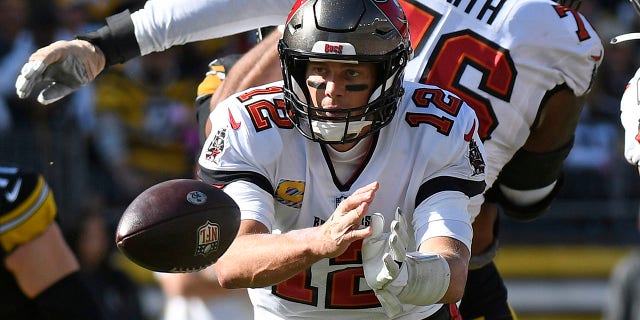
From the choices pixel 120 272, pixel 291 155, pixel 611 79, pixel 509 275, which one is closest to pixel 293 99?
pixel 291 155

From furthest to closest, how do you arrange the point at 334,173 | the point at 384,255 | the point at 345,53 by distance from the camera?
the point at 334,173 < the point at 345,53 < the point at 384,255

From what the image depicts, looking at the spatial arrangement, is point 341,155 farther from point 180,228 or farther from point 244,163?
point 180,228

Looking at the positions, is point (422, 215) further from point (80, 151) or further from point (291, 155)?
point (80, 151)

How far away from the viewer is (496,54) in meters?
4.66

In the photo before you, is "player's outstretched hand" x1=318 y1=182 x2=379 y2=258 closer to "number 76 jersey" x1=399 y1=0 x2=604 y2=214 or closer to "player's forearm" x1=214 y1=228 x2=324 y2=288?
"player's forearm" x1=214 y1=228 x2=324 y2=288

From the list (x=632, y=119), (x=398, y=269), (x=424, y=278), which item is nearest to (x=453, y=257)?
(x=424, y=278)

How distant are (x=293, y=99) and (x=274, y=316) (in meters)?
0.73

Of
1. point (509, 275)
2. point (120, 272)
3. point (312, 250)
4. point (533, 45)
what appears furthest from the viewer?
point (509, 275)

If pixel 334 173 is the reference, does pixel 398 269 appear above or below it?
above

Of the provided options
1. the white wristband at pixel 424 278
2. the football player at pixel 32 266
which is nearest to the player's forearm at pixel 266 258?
the white wristband at pixel 424 278

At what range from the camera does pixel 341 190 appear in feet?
13.0

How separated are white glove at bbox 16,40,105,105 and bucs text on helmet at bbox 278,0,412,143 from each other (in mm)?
902

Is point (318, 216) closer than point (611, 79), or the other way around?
Result: point (318, 216)

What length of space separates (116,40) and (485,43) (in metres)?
1.35
